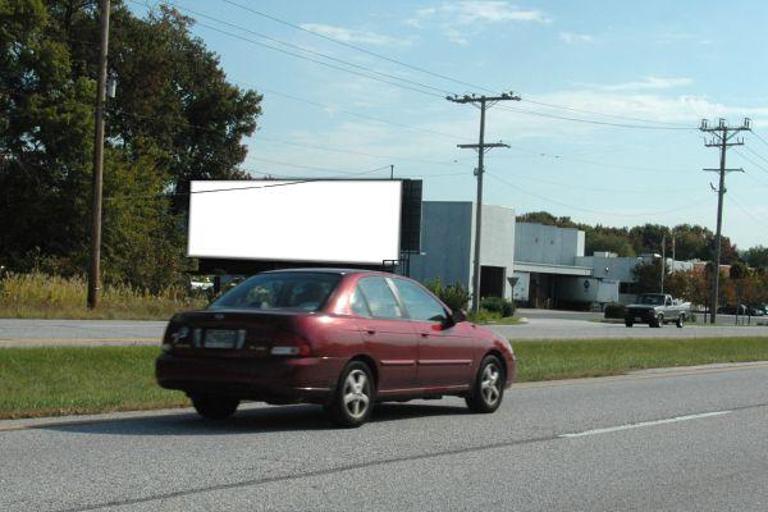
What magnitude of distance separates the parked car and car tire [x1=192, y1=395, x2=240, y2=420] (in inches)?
1845

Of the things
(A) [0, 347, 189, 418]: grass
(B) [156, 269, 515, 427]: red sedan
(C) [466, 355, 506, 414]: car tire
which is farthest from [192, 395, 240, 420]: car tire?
(C) [466, 355, 506, 414]: car tire

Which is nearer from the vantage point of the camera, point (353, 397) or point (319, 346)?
point (319, 346)

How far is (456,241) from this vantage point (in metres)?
75.1

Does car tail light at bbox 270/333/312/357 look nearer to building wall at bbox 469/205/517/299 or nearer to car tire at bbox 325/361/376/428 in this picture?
car tire at bbox 325/361/376/428

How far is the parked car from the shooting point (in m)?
56.9

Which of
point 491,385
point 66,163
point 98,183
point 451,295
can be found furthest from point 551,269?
point 491,385

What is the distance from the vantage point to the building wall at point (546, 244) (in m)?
90.2

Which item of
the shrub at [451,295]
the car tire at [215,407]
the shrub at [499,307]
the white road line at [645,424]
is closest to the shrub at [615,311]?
the shrub at [499,307]

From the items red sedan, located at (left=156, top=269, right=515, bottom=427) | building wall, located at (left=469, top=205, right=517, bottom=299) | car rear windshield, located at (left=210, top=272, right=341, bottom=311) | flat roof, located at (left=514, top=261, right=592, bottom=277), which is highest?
building wall, located at (left=469, top=205, right=517, bottom=299)

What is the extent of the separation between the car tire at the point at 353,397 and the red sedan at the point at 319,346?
0.01 metres

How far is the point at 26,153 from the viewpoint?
47.3 metres

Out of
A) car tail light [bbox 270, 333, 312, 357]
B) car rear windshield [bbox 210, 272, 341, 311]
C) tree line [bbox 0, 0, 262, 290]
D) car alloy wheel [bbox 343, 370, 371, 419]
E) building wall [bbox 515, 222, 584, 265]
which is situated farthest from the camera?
building wall [bbox 515, 222, 584, 265]

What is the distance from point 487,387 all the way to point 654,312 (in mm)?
45981

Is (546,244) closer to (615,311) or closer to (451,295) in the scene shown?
(615,311)
